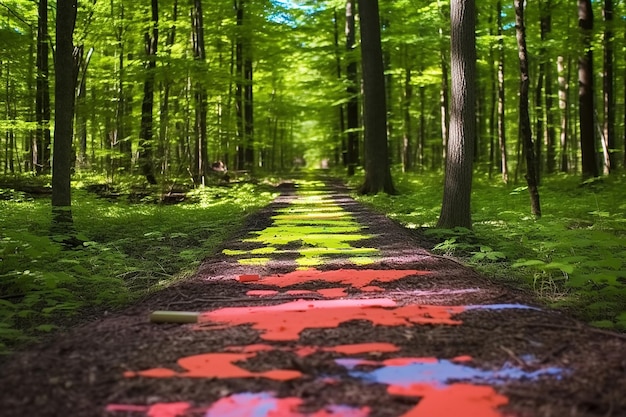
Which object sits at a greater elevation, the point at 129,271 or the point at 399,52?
the point at 399,52

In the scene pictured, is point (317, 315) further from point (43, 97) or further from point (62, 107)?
point (43, 97)

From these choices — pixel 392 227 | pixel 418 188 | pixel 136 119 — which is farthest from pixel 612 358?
pixel 136 119

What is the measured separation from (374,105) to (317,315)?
1202 cm

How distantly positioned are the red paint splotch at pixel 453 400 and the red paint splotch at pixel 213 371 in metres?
0.59

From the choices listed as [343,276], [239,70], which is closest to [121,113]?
[239,70]

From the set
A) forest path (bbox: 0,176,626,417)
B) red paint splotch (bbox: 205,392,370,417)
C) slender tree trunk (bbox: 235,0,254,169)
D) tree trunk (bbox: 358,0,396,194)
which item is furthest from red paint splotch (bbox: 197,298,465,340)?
slender tree trunk (bbox: 235,0,254,169)

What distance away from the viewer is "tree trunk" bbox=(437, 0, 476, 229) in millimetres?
8031

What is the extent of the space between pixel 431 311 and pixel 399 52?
20.1 m

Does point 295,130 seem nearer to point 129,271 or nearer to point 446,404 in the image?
point 129,271

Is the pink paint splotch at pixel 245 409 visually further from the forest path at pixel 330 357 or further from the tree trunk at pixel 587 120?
the tree trunk at pixel 587 120

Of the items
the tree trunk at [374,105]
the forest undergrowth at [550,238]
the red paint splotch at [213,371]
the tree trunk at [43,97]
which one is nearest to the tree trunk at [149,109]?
the tree trunk at [43,97]

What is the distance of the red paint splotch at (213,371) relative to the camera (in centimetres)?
273

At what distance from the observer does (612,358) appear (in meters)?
2.96

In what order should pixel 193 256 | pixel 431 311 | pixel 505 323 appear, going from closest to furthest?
pixel 505 323 → pixel 431 311 → pixel 193 256
